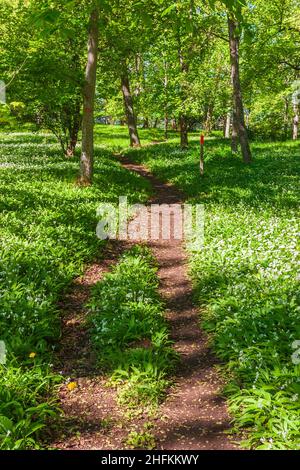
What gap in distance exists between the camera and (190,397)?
19.2 ft

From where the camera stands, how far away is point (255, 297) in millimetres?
7836

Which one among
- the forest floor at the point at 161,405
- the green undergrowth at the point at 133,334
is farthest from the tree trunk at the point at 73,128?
the forest floor at the point at 161,405

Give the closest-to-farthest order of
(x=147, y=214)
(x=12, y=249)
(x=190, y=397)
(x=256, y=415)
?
1. (x=256, y=415)
2. (x=190, y=397)
3. (x=12, y=249)
4. (x=147, y=214)

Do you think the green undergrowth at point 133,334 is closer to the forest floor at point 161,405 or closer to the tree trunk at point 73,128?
the forest floor at point 161,405

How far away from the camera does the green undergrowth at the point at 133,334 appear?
5.98 metres

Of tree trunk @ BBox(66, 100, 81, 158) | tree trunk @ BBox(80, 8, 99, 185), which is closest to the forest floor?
tree trunk @ BBox(80, 8, 99, 185)

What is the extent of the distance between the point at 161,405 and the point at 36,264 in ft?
15.2

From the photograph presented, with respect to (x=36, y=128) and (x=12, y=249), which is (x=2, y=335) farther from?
(x=36, y=128)

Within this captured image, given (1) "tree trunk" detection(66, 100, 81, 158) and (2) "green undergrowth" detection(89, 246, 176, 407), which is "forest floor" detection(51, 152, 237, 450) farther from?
(1) "tree trunk" detection(66, 100, 81, 158)

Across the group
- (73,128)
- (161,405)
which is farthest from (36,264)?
(73,128)

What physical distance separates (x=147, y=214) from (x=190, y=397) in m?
9.64

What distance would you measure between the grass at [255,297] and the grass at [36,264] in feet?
8.92

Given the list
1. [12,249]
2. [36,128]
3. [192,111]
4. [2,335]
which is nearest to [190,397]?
[2,335]

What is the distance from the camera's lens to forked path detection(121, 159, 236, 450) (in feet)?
16.7
